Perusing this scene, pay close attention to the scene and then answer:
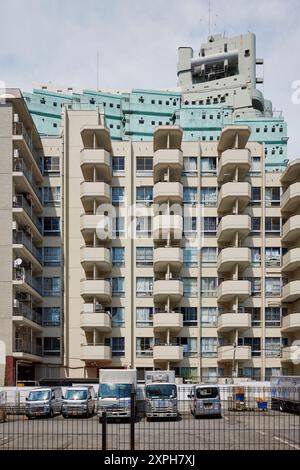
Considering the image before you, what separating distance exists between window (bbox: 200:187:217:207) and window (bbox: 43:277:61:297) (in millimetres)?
15214

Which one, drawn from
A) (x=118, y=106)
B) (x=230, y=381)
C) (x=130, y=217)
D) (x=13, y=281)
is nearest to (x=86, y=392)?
(x=13, y=281)

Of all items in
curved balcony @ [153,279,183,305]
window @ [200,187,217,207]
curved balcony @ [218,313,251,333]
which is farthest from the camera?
window @ [200,187,217,207]

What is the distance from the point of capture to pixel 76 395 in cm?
4103

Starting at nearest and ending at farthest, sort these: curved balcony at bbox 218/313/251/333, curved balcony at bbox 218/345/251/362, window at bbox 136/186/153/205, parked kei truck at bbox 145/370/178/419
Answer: parked kei truck at bbox 145/370/178/419 < curved balcony at bbox 218/345/251/362 < curved balcony at bbox 218/313/251/333 < window at bbox 136/186/153/205

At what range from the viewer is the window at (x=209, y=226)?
64.4 m

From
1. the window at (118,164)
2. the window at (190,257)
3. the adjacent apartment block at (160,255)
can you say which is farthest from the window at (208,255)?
the window at (118,164)

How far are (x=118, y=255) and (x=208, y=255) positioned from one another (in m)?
8.31

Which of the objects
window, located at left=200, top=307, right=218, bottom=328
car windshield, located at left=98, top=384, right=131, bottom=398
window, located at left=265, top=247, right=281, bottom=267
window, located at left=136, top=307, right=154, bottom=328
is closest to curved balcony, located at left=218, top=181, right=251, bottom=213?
window, located at left=265, top=247, right=281, bottom=267

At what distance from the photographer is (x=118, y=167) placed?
64875 mm

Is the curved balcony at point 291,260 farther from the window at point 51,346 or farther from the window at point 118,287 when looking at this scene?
the window at point 51,346

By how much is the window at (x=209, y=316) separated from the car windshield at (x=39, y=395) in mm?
24186

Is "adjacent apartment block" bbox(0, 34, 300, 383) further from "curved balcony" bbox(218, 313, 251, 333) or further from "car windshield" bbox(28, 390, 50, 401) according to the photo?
"car windshield" bbox(28, 390, 50, 401)

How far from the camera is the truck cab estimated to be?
38844mm

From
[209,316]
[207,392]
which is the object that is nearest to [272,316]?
[209,316]
